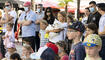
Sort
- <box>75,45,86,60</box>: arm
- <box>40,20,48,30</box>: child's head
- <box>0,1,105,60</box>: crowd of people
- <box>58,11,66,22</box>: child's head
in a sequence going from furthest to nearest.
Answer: <box>40,20,48,30</box>: child's head
<box>58,11,66,22</box>: child's head
<box>0,1,105,60</box>: crowd of people
<box>75,45,86,60</box>: arm

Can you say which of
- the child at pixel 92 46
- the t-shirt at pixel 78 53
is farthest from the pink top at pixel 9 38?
the child at pixel 92 46

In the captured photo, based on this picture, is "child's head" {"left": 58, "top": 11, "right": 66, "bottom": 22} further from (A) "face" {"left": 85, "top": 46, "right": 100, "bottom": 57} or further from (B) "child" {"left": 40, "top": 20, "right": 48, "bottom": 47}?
(A) "face" {"left": 85, "top": 46, "right": 100, "bottom": 57}

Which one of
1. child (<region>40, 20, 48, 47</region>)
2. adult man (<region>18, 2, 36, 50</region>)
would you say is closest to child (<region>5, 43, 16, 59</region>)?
adult man (<region>18, 2, 36, 50</region>)

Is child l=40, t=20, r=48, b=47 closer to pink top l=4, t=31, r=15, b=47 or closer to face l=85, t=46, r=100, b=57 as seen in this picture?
pink top l=4, t=31, r=15, b=47

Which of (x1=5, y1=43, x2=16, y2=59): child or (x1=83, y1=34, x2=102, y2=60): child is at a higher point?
(x1=83, y1=34, x2=102, y2=60): child

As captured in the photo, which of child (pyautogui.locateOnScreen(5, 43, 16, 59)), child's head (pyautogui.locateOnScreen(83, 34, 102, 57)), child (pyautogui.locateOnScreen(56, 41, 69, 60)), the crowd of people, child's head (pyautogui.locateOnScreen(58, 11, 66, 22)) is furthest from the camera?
child's head (pyautogui.locateOnScreen(58, 11, 66, 22))

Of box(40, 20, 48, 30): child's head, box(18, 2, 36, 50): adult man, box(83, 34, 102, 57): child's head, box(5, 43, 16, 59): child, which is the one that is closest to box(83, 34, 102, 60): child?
box(83, 34, 102, 57): child's head

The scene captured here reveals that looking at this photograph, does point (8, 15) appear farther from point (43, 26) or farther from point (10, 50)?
point (10, 50)

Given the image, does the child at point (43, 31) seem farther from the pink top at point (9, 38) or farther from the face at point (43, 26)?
the pink top at point (9, 38)

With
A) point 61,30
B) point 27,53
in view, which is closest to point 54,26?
point 61,30

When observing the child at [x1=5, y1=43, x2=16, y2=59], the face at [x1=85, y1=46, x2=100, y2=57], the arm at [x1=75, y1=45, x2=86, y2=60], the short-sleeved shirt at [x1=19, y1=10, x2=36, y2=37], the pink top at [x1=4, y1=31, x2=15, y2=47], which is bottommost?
the child at [x1=5, y1=43, x2=16, y2=59]

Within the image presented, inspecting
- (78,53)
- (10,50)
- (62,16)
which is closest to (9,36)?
(10,50)

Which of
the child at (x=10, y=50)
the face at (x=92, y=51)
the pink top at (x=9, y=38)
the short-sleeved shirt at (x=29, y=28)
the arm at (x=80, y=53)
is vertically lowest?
the child at (x=10, y=50)

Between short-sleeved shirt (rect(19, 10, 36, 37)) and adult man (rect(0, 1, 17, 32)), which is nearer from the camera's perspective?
short-sleeved shirt (rect(19, 10, 36, 37))
